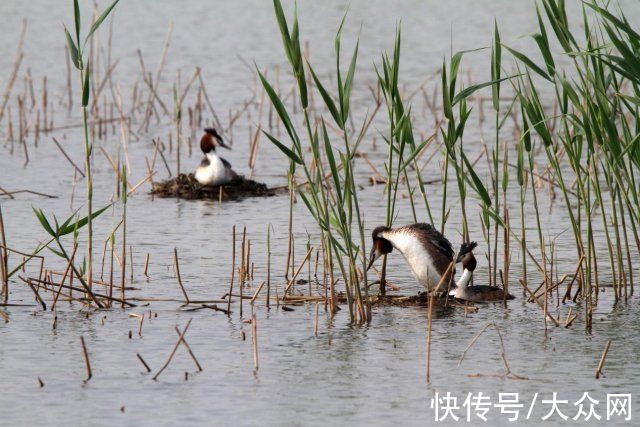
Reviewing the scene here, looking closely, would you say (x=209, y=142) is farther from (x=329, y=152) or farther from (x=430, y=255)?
(x=329, y=152)

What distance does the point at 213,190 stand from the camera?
530 inches

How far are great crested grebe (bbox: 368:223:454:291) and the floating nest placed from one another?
4.86 metres

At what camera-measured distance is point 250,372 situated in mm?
6934

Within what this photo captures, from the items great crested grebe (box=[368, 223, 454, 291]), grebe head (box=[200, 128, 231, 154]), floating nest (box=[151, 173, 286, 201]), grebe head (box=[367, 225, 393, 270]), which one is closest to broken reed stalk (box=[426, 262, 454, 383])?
great crested grebe (box=[368, 223, 454, 291])

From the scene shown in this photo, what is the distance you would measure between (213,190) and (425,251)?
5.23 m

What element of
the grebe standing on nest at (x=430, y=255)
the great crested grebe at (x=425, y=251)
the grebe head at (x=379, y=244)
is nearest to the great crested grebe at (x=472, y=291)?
the grebe standing on nest at (x=430, y=255)

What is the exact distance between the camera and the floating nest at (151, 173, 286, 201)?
44.0ft

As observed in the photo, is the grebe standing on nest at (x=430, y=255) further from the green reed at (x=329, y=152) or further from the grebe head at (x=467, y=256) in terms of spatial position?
the green reed at (x=329, y=152)

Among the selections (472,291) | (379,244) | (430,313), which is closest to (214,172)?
(379,244)

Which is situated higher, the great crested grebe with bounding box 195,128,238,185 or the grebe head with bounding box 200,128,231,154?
the grebe head with bounding box 200,128,231,154

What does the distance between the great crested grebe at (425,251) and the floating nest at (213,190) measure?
192 inches

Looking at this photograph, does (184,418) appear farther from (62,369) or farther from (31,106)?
(31,106)

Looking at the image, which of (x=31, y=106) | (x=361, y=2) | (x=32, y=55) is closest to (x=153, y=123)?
(x=31, y=106)

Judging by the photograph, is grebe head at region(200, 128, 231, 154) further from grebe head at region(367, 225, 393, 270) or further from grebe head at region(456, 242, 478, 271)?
grebe head at region(456, 242, 478, 271)
